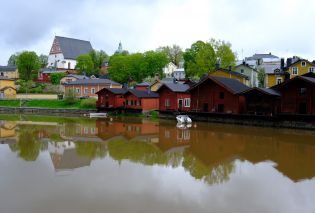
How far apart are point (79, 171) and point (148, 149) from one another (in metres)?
6.40

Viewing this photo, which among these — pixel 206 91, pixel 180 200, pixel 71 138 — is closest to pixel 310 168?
pixel 180 200

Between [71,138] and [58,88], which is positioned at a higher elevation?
[58,88]

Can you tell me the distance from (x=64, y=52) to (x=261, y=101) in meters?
65.7

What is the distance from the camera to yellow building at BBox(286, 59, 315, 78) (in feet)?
151

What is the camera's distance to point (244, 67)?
5400 centimetres

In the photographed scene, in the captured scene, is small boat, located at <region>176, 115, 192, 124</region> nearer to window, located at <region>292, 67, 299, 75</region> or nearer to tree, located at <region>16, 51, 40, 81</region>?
window, located at <region>292, 67, 299, 75</region>

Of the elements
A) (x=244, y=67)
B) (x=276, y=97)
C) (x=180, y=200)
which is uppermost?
(x=244, y=67)

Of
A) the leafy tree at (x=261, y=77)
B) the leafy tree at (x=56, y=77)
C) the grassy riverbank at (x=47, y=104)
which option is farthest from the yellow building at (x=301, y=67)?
the leafy tree at (x=56, y=77)

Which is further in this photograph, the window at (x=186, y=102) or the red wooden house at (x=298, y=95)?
the window at (x=186, y=102)

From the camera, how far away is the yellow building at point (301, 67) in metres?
46.0

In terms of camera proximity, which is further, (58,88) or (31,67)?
(31,67)

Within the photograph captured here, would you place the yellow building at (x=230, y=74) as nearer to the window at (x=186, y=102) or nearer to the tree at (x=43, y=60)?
the window at (x=186, y=102)

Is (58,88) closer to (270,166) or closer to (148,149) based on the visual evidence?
(148,149)

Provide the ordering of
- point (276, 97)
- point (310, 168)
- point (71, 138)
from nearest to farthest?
point (310, 168) → point (71, 138) → point (276, 97)
